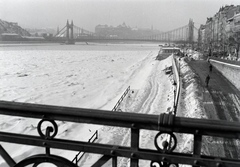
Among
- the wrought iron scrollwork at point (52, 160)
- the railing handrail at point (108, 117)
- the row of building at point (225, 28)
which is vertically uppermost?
the row of building at point (225, 28)

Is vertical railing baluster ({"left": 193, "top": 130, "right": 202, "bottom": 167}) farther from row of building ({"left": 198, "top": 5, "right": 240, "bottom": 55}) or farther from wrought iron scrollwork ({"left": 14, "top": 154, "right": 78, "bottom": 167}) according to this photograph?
row of building ({"left": 198, "top": 5, "right": 240, "bottom": 55})

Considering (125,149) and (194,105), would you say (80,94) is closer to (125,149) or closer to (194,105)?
(194,105)

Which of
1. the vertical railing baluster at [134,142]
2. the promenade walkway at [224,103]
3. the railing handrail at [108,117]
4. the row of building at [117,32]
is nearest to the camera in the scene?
the railing handrail at [108,117]

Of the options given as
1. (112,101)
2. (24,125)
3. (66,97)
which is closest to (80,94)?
(66,97)

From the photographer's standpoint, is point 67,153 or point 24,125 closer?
point 67,153

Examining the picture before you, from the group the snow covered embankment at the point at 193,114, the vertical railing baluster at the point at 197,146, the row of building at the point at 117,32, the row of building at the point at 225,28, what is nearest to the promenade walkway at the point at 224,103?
the snow covered embankment at the point at 193,114

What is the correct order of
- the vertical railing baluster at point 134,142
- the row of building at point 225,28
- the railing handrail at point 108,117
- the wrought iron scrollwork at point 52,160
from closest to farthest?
the railing handrail at point 108,117
the vertical railing baluster at point 134,142
the wrought iron scrollwork at point 52,160
the row of building at point 225,28

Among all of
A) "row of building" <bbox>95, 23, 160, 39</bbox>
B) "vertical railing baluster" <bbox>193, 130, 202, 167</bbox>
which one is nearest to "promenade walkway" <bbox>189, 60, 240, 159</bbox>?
"vertical railing baluster" <bbox>193, 130, 202, 167</bbox>

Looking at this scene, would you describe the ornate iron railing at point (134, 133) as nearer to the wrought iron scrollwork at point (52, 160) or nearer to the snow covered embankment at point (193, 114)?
the wrought iron scrollwork at point (52, 160)
